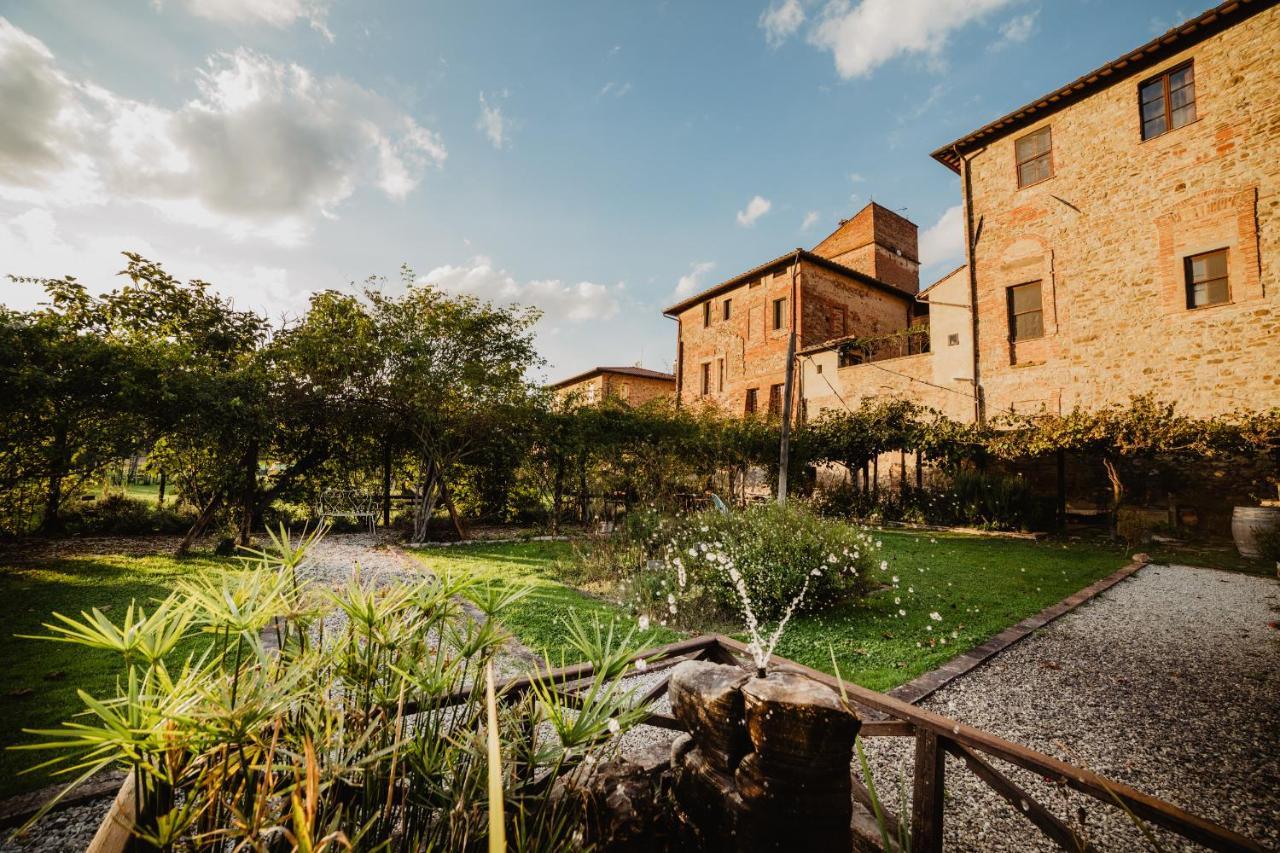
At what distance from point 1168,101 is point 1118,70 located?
1.36 meters

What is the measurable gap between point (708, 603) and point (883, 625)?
1.72 metres

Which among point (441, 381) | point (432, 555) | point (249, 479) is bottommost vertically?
point (432, 555)

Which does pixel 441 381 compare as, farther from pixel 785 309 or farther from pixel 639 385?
pixel 639 385

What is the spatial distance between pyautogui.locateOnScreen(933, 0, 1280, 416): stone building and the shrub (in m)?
19.0

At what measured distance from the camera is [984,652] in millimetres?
4266

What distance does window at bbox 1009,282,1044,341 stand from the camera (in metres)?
13.4

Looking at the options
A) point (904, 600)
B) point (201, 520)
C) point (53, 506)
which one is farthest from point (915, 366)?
point (53, 506)

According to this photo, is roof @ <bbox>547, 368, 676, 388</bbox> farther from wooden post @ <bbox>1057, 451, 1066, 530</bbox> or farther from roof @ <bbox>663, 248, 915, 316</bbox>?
wooden post @ <bbox>1057, 451, 1066, 530</bbox>

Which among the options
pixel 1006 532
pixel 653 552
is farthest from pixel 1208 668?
pixel 1006 532

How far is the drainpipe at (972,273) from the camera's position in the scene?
1395cm

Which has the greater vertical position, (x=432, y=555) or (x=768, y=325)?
(x=768, y=325)

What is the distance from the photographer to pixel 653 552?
304 inches

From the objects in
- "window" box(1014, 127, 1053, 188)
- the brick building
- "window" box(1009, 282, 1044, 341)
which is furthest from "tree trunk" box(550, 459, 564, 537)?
"window" box(1014, 127, 1053, 188)

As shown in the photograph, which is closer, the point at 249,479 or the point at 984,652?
the point at 984,652
